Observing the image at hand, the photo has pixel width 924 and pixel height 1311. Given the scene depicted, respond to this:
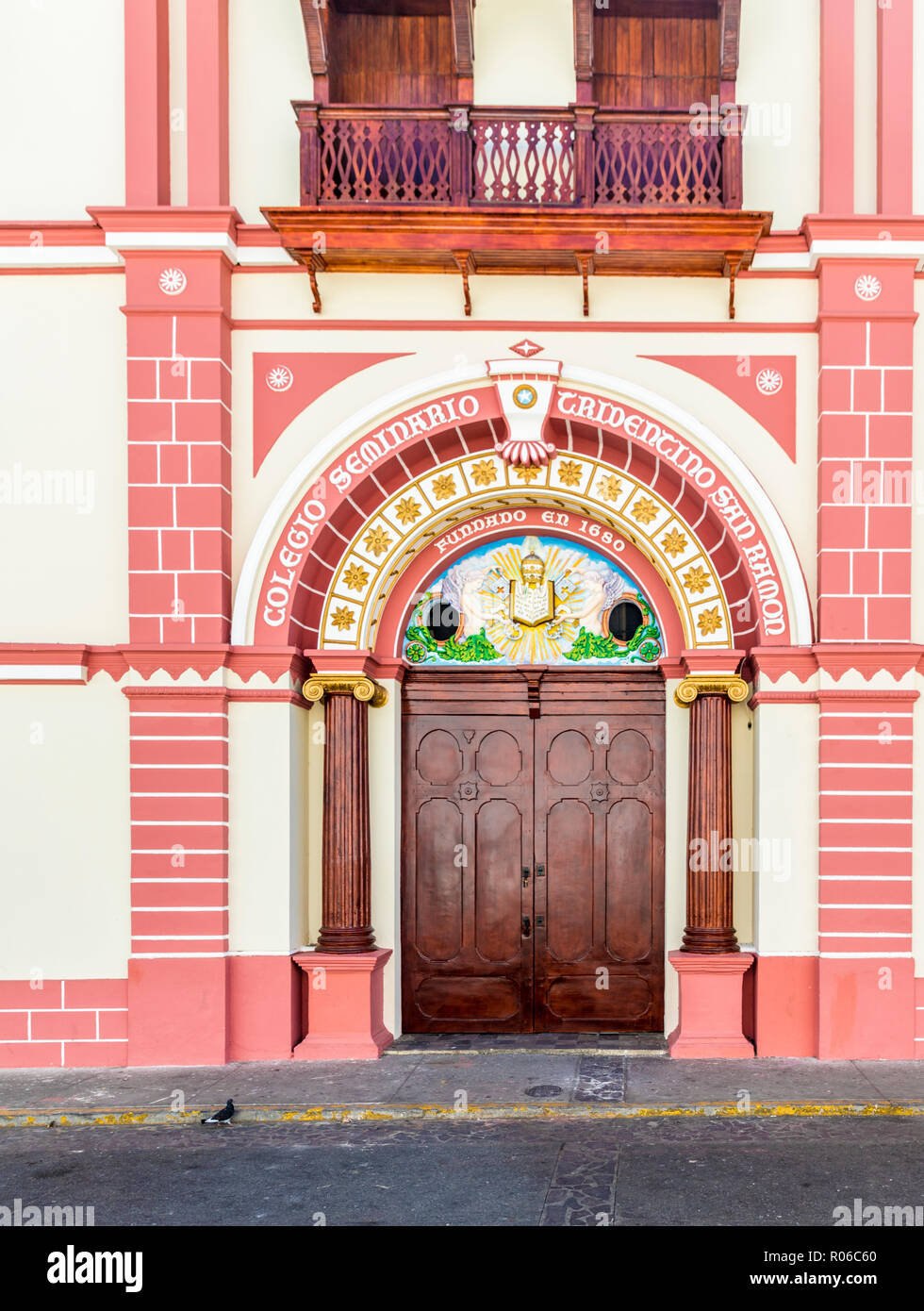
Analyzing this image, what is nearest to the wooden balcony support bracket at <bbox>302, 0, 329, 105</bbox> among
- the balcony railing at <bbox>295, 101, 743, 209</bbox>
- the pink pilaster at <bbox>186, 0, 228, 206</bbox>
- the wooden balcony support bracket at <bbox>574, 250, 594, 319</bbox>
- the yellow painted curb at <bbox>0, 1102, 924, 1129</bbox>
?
the balcony railing at <bbox>295, 101, 743, 209</bbox>

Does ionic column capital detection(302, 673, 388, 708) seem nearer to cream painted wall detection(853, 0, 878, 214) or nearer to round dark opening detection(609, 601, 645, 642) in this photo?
round dark opening detection(609, 601, 645, 642)

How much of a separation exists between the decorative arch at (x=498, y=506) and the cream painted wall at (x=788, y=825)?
627 millimetres

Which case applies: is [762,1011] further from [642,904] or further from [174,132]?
[174,132]

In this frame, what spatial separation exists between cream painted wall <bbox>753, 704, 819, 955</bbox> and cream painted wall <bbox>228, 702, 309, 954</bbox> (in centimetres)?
334

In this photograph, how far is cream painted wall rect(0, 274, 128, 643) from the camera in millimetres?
9820

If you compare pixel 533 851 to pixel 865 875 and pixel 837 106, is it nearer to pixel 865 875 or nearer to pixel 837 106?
pixel 865 875

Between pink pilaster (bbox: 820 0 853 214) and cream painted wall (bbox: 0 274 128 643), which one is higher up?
pink pilaster (bbox: 820 0 853 214)

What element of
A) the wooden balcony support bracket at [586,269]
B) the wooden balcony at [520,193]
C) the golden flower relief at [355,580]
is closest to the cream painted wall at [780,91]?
the wooden balcony at [520,193]

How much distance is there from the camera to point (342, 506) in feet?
32.6

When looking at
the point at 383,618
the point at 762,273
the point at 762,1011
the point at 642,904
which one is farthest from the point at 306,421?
the point at 762,1011

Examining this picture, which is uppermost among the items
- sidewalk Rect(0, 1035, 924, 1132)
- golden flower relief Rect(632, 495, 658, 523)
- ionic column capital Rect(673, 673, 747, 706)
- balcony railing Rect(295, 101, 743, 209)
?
balcony railing Rect(295, 101, 743, 209)

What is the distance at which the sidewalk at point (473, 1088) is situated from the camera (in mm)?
8125

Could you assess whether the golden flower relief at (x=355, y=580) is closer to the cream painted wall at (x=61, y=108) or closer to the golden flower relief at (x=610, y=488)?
the golden flower relief at (x=610, y=488)

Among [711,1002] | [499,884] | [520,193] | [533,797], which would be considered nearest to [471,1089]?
[711,1002]
